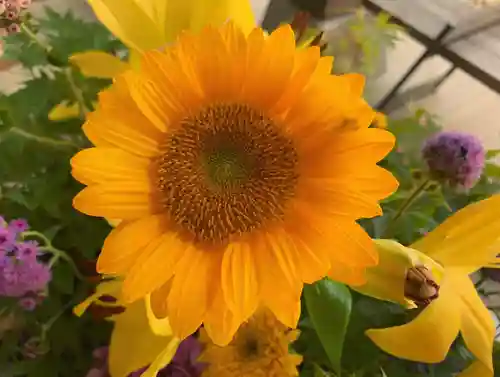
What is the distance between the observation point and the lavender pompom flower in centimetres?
45

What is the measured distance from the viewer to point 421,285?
306mm

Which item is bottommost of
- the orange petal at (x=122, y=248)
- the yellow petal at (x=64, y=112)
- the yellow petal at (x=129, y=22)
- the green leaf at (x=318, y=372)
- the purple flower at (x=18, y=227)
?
the purple flower at (x=18, y=227)

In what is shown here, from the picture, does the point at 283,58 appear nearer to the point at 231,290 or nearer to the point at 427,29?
the point at 231,290

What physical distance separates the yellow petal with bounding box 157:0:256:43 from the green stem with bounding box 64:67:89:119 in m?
0.08

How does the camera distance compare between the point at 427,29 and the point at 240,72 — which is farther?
the point at 427,29

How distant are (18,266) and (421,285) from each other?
19cm

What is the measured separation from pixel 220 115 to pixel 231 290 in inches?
3.1

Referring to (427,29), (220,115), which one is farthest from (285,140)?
(427,29)

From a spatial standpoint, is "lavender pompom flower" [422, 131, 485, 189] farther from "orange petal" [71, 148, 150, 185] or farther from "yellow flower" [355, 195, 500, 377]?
"orange petal" [71, 148, 150, 185]

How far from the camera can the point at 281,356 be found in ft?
1.18

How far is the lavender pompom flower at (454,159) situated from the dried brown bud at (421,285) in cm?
15

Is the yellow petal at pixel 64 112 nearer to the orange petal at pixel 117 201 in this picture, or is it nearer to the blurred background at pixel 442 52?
the orange petal at pixel 117 201

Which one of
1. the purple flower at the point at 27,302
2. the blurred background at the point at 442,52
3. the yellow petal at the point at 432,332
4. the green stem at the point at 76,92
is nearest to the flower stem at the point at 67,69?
the green stem at the point at 76,92

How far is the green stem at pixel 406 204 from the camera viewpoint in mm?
428
